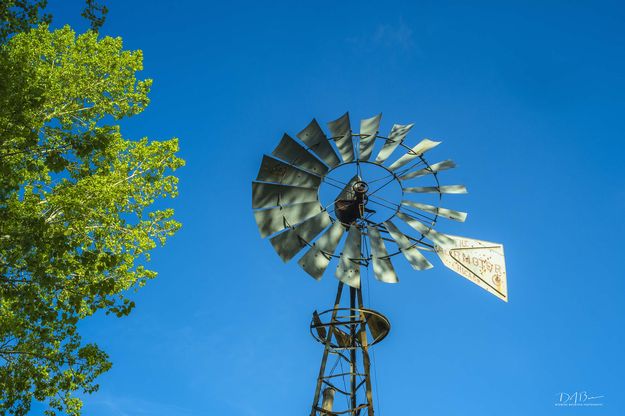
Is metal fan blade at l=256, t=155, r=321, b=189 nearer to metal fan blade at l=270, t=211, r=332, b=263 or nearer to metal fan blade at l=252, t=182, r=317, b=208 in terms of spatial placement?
metal fan blade at l=252, t=182, r=317, b=208

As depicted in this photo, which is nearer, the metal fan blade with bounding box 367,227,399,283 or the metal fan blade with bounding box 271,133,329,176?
the metal fan blade with bounding box 367,227,399,283

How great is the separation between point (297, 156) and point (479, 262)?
10.8 ft

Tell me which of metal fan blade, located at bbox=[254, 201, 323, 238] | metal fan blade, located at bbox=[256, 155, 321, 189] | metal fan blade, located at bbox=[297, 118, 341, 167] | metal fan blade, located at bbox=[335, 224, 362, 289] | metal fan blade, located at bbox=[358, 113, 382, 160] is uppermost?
metal fan blade, located at bbox=[358, 113, 382, 160]

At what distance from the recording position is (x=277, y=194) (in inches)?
351

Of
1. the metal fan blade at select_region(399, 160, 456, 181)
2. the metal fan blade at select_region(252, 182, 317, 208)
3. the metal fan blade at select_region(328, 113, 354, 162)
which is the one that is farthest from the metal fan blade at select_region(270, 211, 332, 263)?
the metal fan blade at select_region(399, 160, 456, 181)

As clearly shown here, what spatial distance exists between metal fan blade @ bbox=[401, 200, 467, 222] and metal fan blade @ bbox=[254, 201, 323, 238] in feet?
5.15

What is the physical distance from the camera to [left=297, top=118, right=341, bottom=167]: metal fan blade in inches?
358

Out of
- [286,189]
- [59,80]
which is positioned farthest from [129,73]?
[286,189]

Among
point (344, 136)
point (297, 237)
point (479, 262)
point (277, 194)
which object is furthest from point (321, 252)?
point (479, 262)

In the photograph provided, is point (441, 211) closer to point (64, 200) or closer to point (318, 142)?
point (318, 142)

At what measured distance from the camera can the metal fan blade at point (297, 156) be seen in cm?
891

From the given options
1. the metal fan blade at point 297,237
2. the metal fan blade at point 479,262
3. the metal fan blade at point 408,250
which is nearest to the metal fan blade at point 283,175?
the metal fan blade at point 297,237

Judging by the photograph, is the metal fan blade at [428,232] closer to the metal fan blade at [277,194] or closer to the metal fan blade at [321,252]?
the metal fan blade at [321,252]

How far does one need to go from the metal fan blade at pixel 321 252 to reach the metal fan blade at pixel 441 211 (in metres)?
1.30
